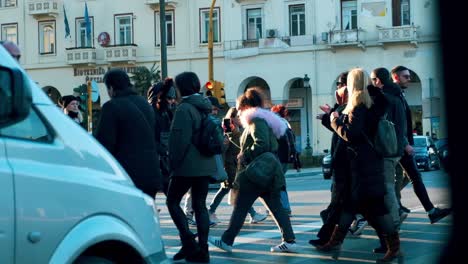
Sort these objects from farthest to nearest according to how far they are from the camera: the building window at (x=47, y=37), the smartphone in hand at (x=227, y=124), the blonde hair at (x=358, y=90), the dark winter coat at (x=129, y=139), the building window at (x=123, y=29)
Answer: the building window at (x=47, y=37), the building window at (x=123, y=29), the smartphone in hand at (x=227, y=124), the blonde hair at (x=358, y=90), the dark winter coat at (x=129, y=139)

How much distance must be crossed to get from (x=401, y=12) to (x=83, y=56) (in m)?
18.8

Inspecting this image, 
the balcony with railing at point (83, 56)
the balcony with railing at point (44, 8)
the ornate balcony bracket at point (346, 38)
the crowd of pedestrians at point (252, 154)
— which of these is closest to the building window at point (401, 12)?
the ornate balcony bracket at point (346, 38)

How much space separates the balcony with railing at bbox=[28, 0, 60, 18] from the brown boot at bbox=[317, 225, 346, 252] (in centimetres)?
4690

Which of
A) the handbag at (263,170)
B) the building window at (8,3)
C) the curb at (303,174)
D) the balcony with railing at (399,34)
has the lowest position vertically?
the curb at (303,174)

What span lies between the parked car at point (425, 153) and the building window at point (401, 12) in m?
13.6

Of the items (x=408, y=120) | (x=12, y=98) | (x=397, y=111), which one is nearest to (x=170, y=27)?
(x=408, y=120)

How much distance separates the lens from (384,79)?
35.4ft

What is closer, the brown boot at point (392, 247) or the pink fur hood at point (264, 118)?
the brown boot at point (392, 247)

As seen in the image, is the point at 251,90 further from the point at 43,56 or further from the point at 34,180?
the point at 43,56

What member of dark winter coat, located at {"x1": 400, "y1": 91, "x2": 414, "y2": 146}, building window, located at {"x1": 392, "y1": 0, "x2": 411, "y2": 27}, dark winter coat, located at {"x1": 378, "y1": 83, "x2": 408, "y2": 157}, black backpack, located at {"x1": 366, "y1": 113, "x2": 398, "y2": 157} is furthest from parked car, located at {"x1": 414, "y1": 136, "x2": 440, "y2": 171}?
black backpack, located at {"x1": 366, "y1": 113, "x2": 398, "y2": 157}

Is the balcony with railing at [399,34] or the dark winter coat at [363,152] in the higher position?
the balcony with railing at [399,34]

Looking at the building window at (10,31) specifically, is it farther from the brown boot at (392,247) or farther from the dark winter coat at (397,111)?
the brown boot at (392,247)

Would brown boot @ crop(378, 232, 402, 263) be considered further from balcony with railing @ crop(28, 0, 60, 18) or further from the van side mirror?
balcony with railing @ crop(28, 0, 60, 18)

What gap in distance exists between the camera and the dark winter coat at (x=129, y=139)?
8227 mm
